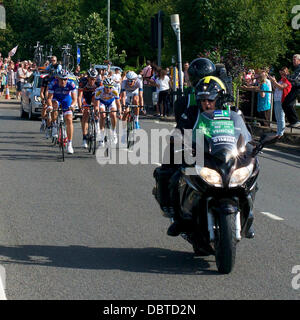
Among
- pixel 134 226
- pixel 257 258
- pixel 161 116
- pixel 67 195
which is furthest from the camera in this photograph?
pixel 161 116

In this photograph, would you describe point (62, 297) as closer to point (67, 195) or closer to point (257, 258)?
point (257, 258)

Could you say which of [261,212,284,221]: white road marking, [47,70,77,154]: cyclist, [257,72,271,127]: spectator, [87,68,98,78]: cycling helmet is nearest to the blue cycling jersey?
[47,70,77,154]: cyclist

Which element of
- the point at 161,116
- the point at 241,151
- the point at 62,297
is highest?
the point at 241,151

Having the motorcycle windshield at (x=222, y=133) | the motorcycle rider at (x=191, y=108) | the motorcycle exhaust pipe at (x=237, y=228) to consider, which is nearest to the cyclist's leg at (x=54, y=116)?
the motorcycle rider at (x=191, y=108)

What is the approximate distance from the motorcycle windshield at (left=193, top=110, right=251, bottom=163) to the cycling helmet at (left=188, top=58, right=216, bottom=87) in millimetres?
623

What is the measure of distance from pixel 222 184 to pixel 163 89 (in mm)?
21039

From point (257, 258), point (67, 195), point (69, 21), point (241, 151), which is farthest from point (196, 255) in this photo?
point (69, 21)

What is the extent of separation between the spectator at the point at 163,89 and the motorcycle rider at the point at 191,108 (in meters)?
19.6

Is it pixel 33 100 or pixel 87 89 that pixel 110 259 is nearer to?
pixel 87 89

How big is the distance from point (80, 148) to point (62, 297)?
40.5ft

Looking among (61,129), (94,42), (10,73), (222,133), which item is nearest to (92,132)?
(61,129)

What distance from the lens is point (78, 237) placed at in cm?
868

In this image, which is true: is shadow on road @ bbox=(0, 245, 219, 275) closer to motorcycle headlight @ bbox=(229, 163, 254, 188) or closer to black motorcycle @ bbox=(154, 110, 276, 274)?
black motorcycle @ bbox=(154, 110, 276, 274)
